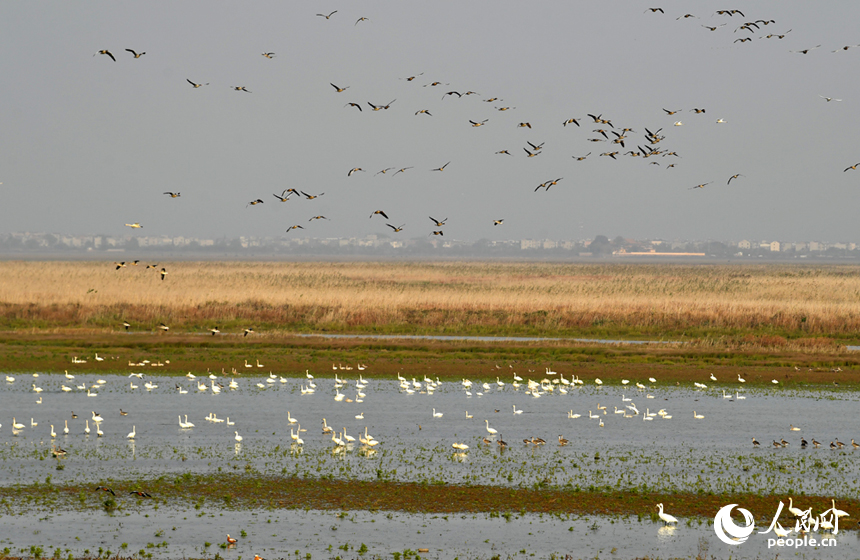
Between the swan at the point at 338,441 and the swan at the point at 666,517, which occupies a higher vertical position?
the swan at the point at 666,517

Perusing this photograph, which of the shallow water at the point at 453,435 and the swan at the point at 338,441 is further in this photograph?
the swan at the point at 338,441

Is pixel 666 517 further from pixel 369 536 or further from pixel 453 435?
pixel 453 435

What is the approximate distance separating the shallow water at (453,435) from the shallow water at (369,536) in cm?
294

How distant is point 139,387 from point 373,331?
19.2 m

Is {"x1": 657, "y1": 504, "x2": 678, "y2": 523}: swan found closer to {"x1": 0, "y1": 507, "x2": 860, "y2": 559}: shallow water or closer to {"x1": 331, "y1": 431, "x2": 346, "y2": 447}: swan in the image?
{"x1": 0, "y1": 507, "x2": 860, "y2": 559}: shallow water

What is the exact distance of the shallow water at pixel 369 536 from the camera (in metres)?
14.7

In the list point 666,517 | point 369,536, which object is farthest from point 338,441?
point 666,517

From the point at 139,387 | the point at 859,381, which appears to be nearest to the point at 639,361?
the point at 859,381

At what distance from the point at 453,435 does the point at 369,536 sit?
948cm

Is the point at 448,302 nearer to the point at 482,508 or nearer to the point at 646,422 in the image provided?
the point at 646,422

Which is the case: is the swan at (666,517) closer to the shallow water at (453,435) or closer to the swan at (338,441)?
the shallow water at (453,435)

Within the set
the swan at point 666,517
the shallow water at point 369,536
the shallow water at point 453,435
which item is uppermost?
the swan at point 666,517

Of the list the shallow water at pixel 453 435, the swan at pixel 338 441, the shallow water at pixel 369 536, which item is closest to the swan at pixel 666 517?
the shallow water at pixel 369 536

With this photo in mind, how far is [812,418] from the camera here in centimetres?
2834
